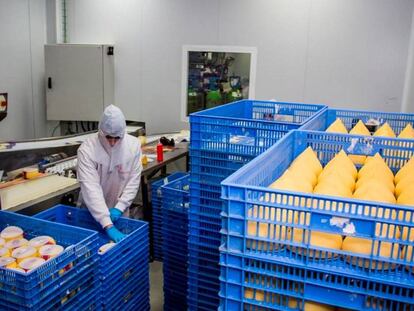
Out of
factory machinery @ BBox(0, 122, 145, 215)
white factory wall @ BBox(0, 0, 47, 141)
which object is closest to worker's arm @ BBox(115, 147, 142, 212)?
factory machinery @ BBox(0, 122, 145, 215)

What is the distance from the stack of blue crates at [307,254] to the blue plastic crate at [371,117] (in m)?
1.46

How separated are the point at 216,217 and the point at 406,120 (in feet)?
3.95

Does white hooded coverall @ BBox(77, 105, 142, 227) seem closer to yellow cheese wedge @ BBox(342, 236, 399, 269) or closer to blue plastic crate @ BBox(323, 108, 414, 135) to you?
blue plastic crate @ BBox(323, 108, 414, 135)

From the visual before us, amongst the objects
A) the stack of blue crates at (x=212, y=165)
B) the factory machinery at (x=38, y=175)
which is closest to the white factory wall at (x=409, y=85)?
the stack of blue crates at (x=212, y=165)

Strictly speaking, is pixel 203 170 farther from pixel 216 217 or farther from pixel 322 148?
pixel 322 148

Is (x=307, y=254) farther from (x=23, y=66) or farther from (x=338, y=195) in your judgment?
(x=23, y=66)

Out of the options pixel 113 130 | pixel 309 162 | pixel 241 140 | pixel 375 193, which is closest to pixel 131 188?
pixel 113 130

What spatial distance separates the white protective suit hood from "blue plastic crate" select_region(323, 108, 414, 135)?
1.14 metres

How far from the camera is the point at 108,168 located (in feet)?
7.75

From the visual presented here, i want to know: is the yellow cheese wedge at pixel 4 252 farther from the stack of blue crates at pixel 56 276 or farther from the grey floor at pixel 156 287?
the grey floor at pixel 156 287

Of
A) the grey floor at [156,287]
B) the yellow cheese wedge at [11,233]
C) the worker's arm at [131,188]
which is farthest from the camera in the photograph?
the grey floor at [156,287]

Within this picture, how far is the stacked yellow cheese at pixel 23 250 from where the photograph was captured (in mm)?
1539

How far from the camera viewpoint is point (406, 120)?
2109mm

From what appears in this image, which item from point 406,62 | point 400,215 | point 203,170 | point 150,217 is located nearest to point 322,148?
point 203,170
